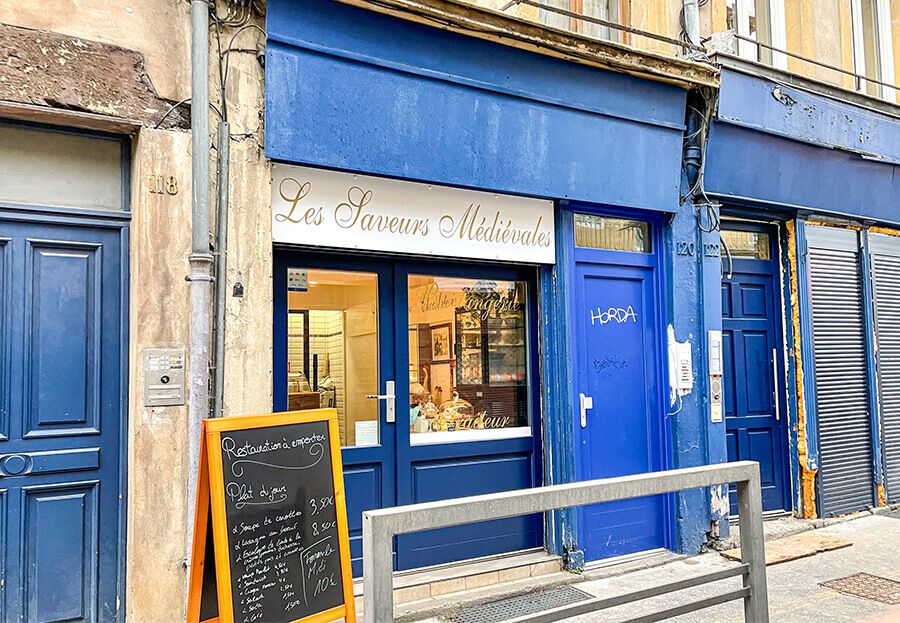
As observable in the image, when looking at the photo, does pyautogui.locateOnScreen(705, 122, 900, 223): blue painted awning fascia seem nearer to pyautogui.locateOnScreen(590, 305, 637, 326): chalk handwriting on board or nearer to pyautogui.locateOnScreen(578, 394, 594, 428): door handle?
pyautogui.locateOnScreen(590, 305, 637, 326): chalk handwriting on board

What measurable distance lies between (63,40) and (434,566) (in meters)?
3.99

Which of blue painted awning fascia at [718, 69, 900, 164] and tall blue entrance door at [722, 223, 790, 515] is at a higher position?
blue painted awning fascia at [718, 69, 900, 164]

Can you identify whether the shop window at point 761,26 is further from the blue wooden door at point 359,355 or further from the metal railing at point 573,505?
the metal railing at point 573,505

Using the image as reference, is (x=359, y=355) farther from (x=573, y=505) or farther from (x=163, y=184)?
(x=573, y=505)

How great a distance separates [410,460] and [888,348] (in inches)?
220

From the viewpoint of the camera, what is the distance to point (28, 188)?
3955 millimetres

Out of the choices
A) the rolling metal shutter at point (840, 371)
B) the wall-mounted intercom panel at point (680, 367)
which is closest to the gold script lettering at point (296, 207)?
the wall-mounted intercom panel at point (680, 367)

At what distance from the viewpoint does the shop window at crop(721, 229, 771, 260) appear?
6969 millimetres

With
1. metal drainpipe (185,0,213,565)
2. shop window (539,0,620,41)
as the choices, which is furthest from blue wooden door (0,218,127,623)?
shop window (539,0,620,41)

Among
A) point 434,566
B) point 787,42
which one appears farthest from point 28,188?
point 787,42

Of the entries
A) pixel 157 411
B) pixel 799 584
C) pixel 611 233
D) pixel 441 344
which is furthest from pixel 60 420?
pixel 799 584

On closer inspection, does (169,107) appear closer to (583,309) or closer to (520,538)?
(583,309)

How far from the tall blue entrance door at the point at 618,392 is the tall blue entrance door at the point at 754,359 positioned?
112cm

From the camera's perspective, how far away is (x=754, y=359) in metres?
6.99
